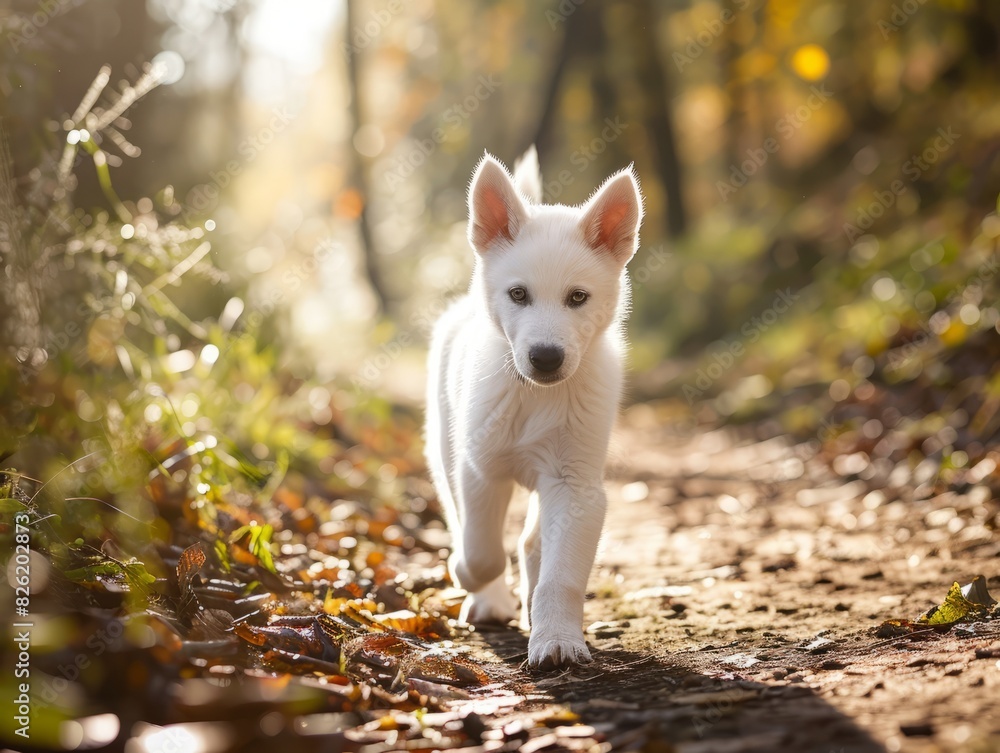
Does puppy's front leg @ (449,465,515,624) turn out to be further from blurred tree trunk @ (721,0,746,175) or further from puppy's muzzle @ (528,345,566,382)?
blurred tree trunk @ (721,0,746,175)

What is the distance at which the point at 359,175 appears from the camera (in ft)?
70.4

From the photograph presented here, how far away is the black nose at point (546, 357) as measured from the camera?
3.50 meters

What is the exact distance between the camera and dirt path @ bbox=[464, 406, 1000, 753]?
7.48ft

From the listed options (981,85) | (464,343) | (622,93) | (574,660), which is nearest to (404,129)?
(622,93)

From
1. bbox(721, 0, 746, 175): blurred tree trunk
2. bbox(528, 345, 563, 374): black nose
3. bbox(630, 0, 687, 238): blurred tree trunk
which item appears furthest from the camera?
bbox(721, 0, 746, 175): blurred tree trunk

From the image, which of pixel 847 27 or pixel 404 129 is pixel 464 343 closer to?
pixel 847 27

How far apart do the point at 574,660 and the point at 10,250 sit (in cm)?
295

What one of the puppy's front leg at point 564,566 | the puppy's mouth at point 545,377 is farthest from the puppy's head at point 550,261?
the puppy's front leg at point 564,566

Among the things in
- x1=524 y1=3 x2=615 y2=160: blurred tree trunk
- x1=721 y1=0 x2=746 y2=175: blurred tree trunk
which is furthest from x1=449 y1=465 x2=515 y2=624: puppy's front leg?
x1=721 y1=0 x2=746 y2=175: blurred tree trunk

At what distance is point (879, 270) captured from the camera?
10.4m

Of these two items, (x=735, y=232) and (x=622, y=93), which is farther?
(x=622, y=93)

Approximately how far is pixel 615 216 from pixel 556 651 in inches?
73.7

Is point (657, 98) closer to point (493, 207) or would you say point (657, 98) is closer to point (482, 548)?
point (493, 207)

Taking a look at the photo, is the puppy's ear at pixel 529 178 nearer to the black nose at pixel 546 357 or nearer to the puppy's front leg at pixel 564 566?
the black nose at pixel 546 357
